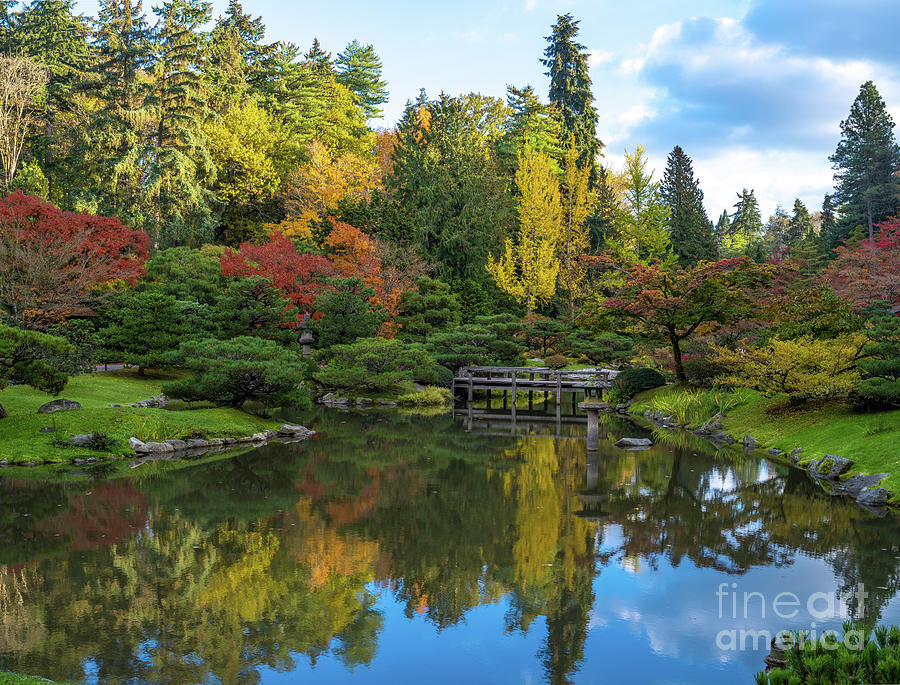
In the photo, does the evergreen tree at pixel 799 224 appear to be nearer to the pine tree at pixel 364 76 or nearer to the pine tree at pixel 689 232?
the pine tree at pixel 689 232

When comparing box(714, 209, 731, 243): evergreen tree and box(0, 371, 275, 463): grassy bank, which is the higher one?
box(714, 209, 731, 243): evergreen tree

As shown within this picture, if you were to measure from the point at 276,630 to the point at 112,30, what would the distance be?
1669 inches

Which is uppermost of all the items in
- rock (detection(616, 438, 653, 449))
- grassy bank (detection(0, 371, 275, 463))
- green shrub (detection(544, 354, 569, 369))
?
green shrub (detection(544, 354, 569, 369))

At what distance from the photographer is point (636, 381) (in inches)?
1014

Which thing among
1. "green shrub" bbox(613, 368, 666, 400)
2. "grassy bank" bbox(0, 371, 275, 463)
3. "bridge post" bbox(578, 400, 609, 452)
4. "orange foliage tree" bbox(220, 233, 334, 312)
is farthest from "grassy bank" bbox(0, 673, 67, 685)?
"green shrub" bbox(613, 368, 666, 400)

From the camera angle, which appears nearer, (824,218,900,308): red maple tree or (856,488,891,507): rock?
(856,488,891,507): rock

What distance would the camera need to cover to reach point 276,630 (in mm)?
6547

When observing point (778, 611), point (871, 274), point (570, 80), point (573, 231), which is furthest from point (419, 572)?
point (570, 80)

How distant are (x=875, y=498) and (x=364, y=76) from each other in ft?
177

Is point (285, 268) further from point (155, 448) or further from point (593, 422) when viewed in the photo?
point (593, 422)

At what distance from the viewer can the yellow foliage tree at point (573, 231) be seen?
39.0m

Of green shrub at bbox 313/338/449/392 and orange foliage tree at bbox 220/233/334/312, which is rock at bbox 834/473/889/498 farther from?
orange foliage tree at bbox 220/233/334/312

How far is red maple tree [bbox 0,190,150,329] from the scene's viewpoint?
19.0 m

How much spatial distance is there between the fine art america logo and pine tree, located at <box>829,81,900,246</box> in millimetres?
43006
